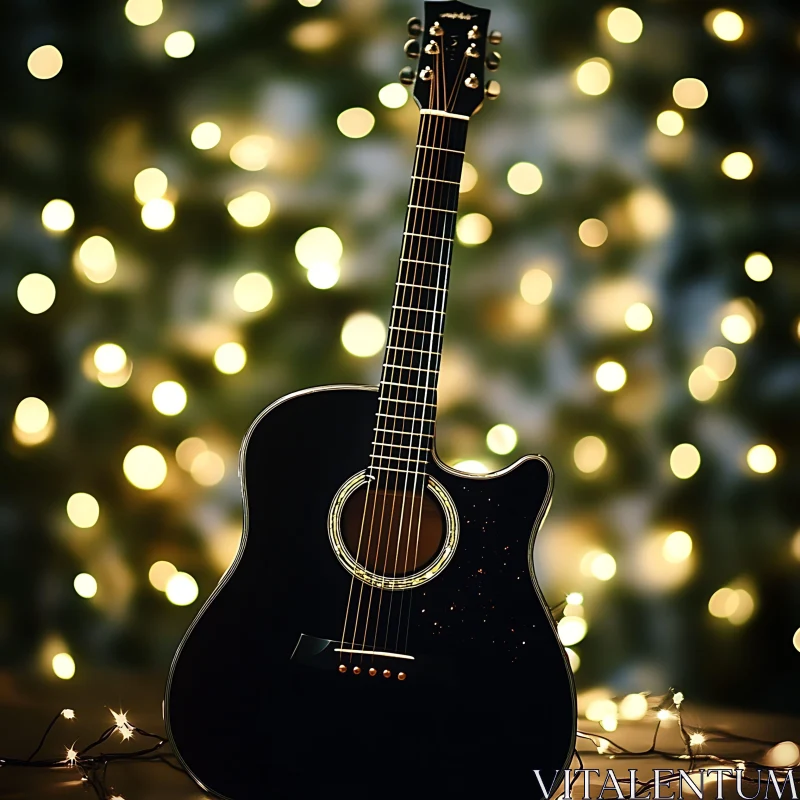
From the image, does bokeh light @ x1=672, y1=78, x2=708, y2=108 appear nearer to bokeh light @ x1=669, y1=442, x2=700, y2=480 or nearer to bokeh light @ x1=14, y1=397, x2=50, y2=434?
bokeh light @ x1=669, y1=442, x2=700, y2=480

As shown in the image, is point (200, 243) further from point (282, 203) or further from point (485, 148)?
point (485, 148)

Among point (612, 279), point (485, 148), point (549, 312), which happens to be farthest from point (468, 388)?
point (485, 148)

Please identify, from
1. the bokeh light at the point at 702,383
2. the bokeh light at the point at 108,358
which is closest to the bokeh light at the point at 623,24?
the bokeh light at the point at 702,383

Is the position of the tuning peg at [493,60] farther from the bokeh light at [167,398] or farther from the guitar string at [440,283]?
the bokeh light at [167,398]

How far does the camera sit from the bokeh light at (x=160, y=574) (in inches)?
Answer: 50.3

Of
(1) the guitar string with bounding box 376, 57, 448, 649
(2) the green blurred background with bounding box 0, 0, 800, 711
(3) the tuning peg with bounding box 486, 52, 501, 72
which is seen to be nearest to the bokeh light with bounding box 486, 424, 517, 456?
(2) the green blurred background with bounding box 0, 0, 800, 711

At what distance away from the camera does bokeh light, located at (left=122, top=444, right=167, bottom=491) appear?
4.17ft

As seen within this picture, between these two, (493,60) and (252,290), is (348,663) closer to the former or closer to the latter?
(252,290)

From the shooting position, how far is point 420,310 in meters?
0.97

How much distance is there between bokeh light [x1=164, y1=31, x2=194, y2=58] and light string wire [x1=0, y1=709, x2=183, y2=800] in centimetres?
116

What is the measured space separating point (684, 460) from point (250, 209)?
0.91 meters

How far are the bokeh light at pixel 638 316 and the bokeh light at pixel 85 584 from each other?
1.07 m

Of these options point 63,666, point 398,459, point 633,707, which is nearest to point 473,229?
point 398,459

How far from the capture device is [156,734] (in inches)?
45.8
